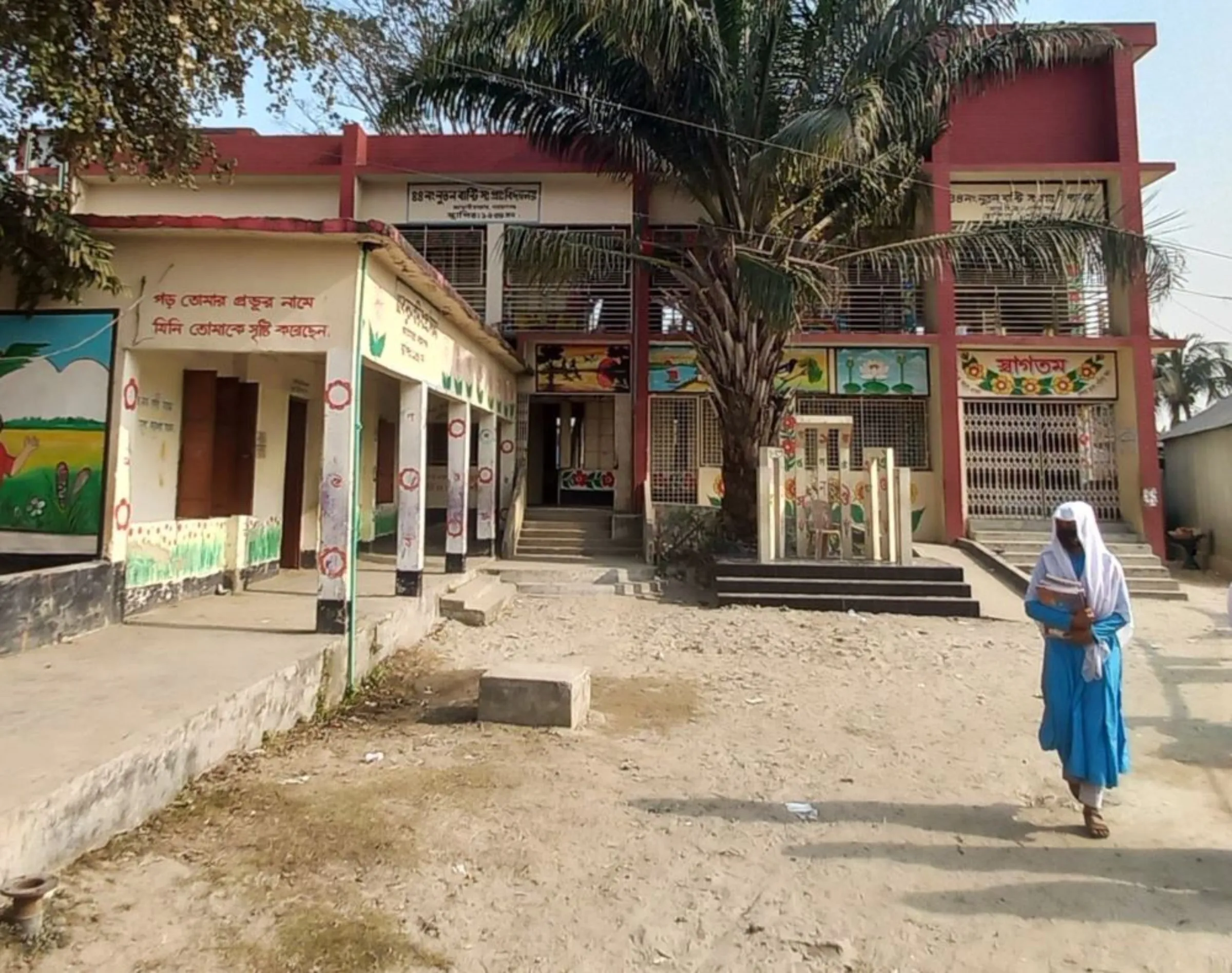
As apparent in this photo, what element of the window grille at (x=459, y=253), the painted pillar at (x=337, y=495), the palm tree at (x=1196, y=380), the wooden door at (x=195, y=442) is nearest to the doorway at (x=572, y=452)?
the window grille at (x=459, y=253)

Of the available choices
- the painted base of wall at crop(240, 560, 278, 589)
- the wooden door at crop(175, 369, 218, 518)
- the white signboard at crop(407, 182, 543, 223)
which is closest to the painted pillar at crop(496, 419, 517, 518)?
the white signboard at crop(407, 182, 543, 223)

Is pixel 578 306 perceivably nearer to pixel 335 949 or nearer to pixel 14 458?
pixel 14 458

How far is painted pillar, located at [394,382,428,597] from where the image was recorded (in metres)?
7.47

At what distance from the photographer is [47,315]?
5926mm

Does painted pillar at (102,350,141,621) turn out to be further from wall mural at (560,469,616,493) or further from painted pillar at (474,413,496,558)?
wall mural at (560,469,616,493)

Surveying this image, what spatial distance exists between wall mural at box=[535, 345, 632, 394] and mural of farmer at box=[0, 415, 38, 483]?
30.1 feet

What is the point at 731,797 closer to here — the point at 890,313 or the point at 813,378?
the point at 813,378

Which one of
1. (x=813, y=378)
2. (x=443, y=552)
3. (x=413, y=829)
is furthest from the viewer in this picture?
(x=813, y=378)

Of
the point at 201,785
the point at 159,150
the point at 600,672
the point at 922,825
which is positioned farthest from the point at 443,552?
the point at 922,825

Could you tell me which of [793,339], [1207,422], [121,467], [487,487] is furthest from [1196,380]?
[121,467]

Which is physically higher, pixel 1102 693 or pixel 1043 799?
pixel 1102 693

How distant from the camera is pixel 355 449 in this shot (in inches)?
235

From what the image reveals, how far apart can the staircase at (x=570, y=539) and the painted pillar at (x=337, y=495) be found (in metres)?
5.95

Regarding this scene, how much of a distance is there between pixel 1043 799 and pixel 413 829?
3118mm
